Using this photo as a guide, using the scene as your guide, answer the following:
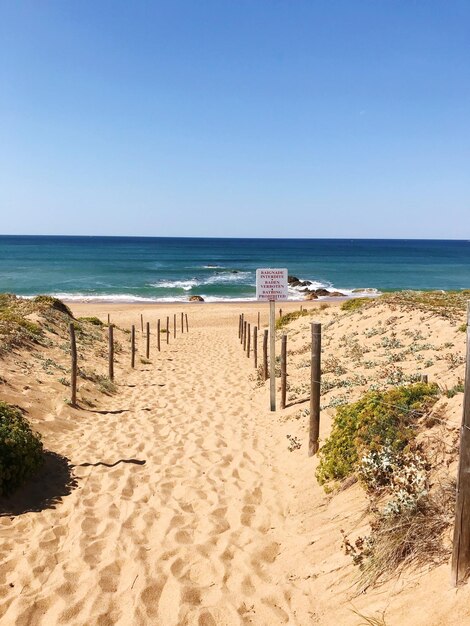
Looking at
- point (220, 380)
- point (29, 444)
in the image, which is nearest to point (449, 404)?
point (29, 444)

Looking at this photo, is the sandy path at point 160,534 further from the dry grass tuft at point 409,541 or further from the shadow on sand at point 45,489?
the dry grass tuft at point 409,541

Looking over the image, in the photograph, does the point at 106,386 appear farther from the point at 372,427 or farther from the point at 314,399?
the point at 372,427

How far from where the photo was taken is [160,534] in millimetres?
5164

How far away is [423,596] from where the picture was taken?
3100 millimetres

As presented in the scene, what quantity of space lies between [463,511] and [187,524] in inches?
133

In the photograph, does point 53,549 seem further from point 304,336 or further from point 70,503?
point 304,336

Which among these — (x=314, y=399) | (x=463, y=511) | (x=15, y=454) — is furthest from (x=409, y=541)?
(x=15, y=454)

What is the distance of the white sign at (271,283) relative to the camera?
960 cm

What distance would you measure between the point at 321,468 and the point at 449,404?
1.83 meters

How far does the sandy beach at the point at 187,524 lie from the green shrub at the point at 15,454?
0.20m

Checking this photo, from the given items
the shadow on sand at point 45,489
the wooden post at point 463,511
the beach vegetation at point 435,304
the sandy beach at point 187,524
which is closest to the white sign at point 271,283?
the sandy beach at point 187,524

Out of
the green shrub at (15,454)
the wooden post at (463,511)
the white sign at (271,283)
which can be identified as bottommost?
the green shrub at (15,454)

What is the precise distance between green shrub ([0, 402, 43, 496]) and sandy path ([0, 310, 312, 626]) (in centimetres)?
63

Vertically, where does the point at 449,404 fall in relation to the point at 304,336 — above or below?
above
